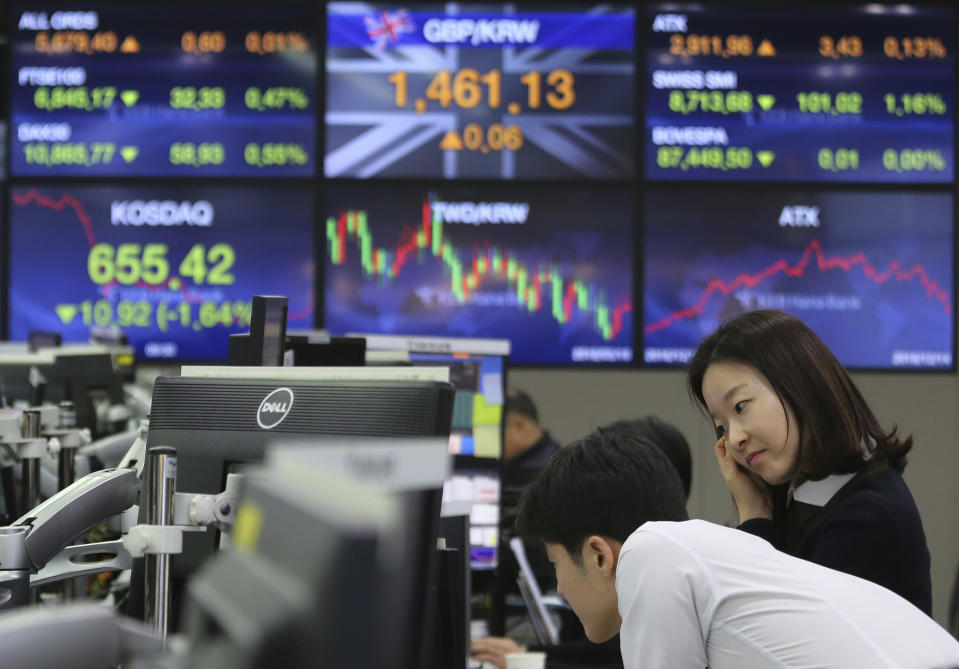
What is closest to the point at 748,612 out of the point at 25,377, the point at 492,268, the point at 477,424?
the point at 477,424

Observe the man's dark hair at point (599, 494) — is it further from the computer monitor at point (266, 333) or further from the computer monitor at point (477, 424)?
the computer monitor at point (477, 424)

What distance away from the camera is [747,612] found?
3.79ft

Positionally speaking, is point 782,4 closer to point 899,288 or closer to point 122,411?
point 899,288

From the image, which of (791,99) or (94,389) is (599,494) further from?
(791,99)

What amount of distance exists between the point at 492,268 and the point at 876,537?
3.47 meters

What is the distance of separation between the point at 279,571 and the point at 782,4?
4.97 metres

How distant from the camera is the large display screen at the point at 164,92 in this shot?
507cm

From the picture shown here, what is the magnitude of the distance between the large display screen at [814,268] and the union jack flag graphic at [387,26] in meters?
1.34

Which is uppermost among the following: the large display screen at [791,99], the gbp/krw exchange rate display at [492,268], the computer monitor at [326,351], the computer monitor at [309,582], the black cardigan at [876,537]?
the large display screen at [791,99]

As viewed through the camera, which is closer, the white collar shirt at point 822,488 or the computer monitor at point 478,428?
the white collar shirt at point 822,488

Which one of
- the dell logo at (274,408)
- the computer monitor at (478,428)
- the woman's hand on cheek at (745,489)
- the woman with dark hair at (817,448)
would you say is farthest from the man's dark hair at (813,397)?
the computer monitor at (478,428)

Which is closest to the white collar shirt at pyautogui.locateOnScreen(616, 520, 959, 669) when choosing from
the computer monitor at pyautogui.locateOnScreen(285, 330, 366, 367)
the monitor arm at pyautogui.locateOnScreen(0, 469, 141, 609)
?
the monitor arm at pyautogui.locateOnScreen(0, 469, 141, 609)

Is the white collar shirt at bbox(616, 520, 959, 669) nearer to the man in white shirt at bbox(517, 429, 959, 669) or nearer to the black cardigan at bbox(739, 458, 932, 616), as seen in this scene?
the man in white shirt at bbox(517, 429, 959, 669)

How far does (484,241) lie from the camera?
499cm
